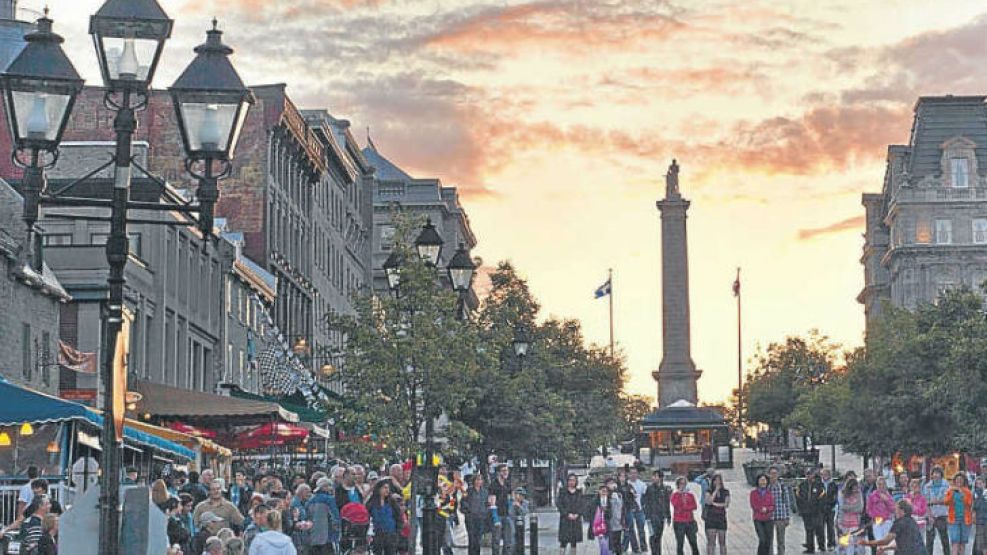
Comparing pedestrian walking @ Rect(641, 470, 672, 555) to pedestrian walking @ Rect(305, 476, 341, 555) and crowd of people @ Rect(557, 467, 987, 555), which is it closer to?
crowd of people @ Rect(557, 467, 987, 555)

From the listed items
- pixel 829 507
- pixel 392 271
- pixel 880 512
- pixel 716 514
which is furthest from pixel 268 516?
pixel 829 507

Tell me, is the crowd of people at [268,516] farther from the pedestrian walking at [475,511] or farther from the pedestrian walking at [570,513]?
the pedestrian walking at [570,513]

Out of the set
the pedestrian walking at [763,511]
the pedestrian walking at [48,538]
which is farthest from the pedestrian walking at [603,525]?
the pedestrian walking at [48,538]

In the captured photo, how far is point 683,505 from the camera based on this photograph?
36.9 m

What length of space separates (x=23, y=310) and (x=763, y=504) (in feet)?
49.3

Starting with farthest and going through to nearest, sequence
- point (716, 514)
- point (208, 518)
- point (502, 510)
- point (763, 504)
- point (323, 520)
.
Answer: point (502, 510)
point (716, 514)
point (763, 504)
point (323, 520)
point (208, 518)

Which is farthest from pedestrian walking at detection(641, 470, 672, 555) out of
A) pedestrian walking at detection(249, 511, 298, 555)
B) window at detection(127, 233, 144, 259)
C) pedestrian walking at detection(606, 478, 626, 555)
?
pedestrian walking at detection(249, 511, 298, 555)

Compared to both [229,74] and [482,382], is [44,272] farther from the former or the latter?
[229,74]

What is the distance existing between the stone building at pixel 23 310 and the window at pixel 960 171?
10331cm

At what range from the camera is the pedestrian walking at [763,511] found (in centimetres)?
3619

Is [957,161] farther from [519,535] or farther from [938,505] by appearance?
[519,535]

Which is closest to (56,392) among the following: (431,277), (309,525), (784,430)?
(431,277)

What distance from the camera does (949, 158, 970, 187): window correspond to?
13512cm

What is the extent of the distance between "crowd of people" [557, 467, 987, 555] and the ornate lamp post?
56.4ft
